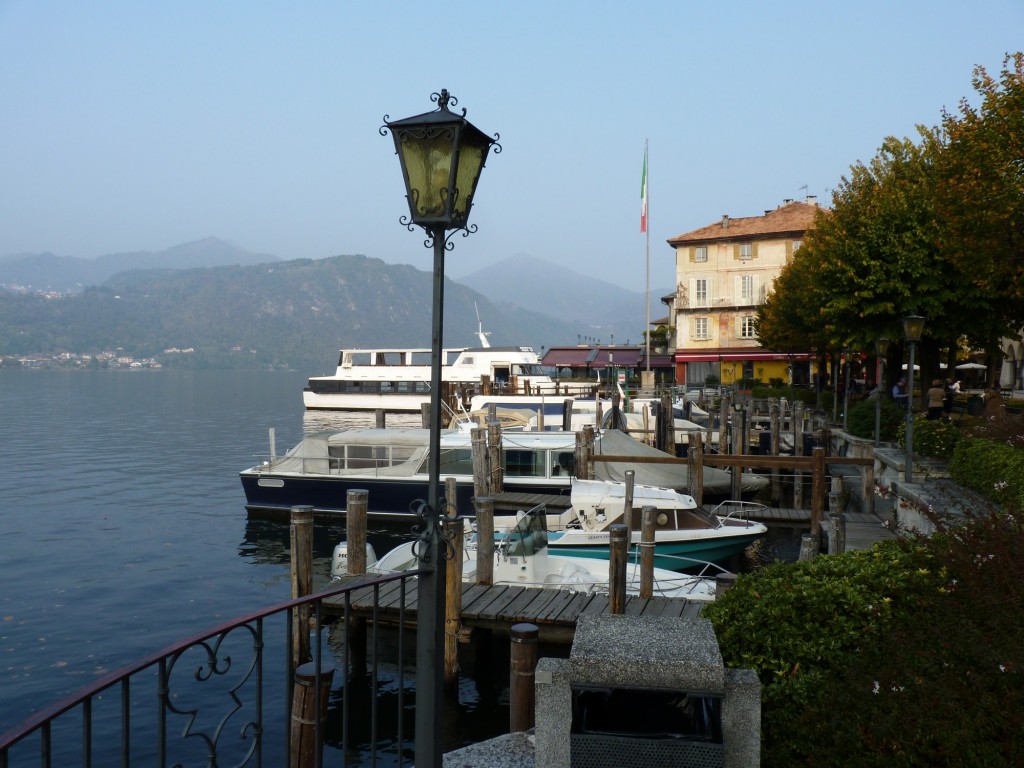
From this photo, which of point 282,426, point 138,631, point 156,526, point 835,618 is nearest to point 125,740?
point 835,618

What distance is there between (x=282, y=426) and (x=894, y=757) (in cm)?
6504

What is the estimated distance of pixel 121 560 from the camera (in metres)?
22.3

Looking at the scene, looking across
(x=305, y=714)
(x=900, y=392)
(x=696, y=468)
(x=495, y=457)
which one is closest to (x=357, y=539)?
(x=305, y=714)

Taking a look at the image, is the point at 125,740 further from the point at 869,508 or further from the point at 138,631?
the point at 869,508

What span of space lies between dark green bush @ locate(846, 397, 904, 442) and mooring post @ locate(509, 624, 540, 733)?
21.1 meters

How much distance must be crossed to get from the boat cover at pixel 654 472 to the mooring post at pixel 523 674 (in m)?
15.6

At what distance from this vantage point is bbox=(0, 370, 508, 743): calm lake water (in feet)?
48.6

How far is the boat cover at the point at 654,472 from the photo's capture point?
23.9 metres

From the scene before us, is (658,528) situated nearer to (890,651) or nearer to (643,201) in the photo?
(890,651)

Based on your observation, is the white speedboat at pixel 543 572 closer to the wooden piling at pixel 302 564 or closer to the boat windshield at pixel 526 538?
the boat windshield at pixel 526 538

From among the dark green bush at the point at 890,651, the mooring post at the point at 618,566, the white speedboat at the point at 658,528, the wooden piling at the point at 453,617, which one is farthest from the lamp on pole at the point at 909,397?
the dark green bush at the point at 890,651

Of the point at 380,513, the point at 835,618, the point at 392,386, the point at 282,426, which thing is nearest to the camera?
the point at 835,618

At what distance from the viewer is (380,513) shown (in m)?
25.3

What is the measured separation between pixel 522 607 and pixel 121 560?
45.2ft
